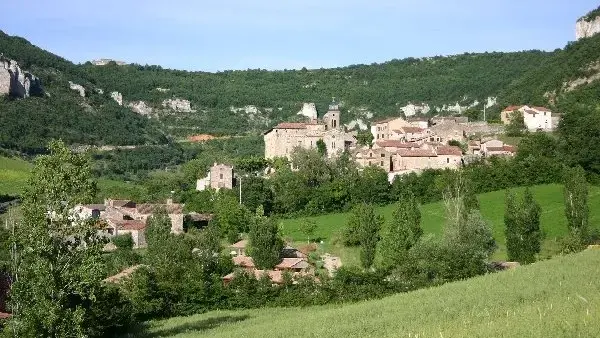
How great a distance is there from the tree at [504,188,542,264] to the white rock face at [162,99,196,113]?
150m

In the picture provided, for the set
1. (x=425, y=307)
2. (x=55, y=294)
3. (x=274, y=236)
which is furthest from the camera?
(x=274, y=236)

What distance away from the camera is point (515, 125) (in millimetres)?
88688

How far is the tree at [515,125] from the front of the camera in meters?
86.5

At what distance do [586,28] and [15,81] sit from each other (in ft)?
327

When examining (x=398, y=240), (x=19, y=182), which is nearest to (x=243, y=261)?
(x=398, y=240)

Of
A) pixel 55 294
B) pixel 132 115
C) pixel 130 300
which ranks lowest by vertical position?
pixel 130 300

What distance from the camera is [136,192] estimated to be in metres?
91.6

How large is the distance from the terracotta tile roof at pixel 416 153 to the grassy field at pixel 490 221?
26.1ft

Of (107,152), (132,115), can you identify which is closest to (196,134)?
(132,115)

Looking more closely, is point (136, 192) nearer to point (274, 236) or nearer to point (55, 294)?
point (274, 236)

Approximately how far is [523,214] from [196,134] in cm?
13180

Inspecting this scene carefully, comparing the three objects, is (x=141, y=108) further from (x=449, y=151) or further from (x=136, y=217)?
(x=449, y=151)

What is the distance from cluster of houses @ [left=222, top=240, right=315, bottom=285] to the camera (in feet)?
152

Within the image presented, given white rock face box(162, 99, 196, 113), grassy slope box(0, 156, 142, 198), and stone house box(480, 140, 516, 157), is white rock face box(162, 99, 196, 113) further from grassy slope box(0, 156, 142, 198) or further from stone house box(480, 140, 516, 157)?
stone house box(480, 140, 516, 157)
